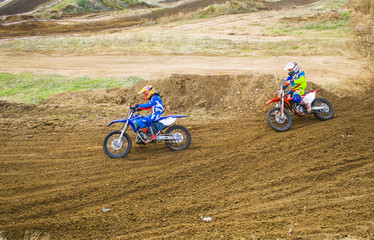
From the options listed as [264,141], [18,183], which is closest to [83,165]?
[18,183]

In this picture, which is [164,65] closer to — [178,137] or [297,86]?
[297,86]

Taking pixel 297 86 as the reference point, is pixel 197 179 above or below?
below

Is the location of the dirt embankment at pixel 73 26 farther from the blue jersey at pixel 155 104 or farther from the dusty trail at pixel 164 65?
the blue jersey at pixel 155 104

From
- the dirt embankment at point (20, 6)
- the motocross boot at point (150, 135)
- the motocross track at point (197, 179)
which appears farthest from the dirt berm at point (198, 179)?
the dirt embankment at point (20, 6)

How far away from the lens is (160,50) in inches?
803

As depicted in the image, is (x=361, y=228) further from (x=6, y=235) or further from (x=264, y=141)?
(x=6, y=235)

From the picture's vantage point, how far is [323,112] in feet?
32.8

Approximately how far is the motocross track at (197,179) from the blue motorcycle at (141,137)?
27cm

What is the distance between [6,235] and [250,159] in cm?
587

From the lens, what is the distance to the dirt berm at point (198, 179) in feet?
18.2

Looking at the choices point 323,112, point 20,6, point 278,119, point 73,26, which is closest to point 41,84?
point 278,119

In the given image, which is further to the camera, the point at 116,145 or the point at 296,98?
the point at 296,98

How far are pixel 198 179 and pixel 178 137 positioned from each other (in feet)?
5.67

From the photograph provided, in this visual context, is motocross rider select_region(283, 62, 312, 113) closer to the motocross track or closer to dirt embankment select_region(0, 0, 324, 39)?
the motocross track
